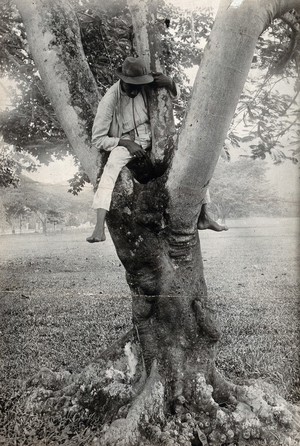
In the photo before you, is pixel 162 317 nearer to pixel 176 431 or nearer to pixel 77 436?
pixel 176 431

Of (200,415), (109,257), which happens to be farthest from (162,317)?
(109,257)

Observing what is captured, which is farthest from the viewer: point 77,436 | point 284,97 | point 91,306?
point 91,306

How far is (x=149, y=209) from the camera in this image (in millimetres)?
3047

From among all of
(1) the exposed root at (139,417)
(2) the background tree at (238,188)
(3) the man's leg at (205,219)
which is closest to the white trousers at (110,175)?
(3) the man's leg at (205,219)

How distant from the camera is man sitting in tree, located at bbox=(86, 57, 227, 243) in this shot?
2904 mm

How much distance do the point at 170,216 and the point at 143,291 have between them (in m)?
0.71

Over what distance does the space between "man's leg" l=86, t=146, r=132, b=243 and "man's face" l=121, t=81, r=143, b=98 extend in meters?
0.51

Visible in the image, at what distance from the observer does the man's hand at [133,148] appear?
2918 millimetres

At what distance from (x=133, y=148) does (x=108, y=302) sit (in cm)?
521

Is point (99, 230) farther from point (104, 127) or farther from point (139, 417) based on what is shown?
point (139, 417)

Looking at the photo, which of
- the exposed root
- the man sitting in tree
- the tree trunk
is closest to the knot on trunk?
the man sitting in tree

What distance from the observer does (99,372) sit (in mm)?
3750

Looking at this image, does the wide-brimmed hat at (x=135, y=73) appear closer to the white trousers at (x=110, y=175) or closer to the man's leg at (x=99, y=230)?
the white trousers at (x=110, y=175)

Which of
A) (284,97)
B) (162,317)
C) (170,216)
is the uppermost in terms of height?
(284,97)
